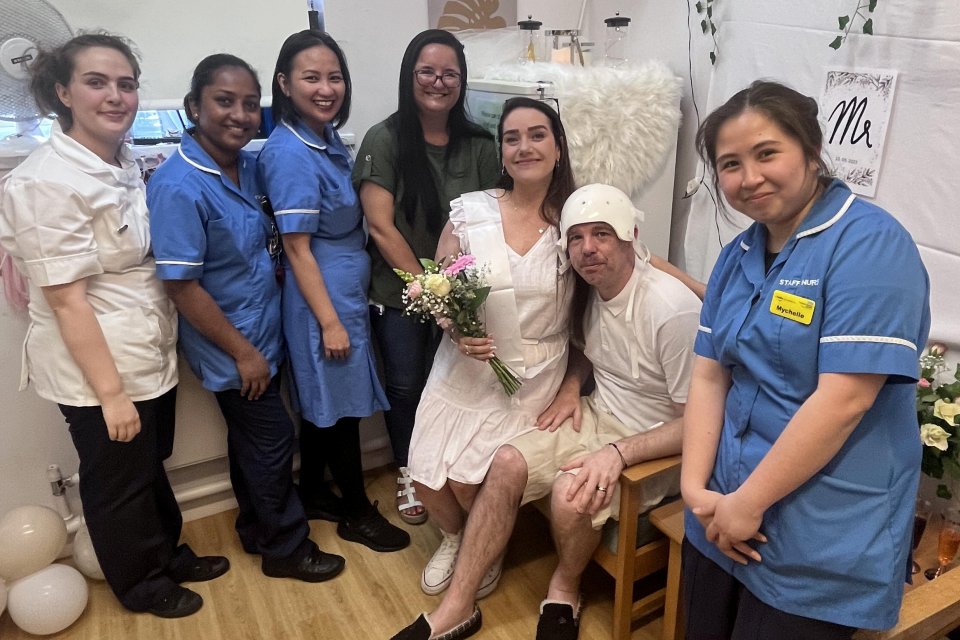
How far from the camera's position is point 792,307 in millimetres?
1079

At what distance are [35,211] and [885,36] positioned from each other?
6.74 ft

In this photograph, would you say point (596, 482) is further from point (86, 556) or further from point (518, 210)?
point (86, 556)

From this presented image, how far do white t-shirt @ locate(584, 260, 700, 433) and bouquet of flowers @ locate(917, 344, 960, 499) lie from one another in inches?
20.0

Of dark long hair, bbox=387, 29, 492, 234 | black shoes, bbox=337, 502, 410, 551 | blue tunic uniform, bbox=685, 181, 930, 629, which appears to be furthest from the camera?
black shoes, bbox=337, 502, 410, 551

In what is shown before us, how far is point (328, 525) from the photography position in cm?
242

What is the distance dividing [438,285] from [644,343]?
56cm

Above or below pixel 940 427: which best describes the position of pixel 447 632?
below

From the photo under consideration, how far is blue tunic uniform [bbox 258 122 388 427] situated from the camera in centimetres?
191

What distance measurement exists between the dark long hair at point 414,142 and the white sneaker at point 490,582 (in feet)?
3.45

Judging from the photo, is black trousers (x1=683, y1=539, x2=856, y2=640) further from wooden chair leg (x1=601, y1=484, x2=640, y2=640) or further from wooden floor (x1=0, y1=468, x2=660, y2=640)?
wooden floor (x1=0, y1=468, x2=660, y2=640)

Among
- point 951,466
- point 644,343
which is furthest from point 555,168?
point 951,466

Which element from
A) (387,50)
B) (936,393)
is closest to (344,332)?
(387,50)

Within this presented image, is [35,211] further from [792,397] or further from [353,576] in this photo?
[792,397]

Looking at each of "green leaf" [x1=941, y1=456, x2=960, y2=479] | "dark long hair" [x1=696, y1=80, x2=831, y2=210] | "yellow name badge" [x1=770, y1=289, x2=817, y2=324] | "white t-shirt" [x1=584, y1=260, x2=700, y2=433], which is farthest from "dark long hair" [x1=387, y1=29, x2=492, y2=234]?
"green leaf" [x1=941, y1=456, x2=960, y2=479]
